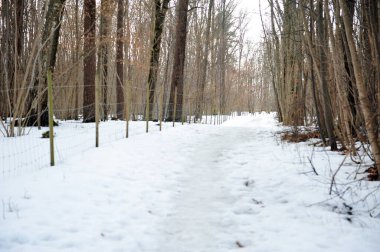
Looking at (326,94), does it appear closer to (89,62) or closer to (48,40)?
(48,40)

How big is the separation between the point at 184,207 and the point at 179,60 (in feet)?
31.8

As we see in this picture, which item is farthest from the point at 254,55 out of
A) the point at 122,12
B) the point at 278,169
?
the point at 278,169

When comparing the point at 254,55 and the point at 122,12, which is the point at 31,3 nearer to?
the point at 122,12

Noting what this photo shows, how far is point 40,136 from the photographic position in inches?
320

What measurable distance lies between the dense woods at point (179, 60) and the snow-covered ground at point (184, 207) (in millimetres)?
980

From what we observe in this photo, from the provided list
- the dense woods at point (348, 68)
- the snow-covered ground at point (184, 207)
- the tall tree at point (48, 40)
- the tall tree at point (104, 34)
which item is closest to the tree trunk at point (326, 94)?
the dense woods at point (348, 68)

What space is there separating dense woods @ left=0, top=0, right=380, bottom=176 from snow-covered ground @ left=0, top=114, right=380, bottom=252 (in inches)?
38.6

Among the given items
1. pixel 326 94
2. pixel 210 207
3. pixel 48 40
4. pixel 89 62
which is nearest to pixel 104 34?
pixel 89 62

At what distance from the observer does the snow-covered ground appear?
287 centimetres

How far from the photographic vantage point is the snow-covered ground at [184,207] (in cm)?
287

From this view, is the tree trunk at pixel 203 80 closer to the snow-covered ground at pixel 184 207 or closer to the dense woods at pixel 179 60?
the dense woods at pixel 179 60

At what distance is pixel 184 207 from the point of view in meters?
3.90

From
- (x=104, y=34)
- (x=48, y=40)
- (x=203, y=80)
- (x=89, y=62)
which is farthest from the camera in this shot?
(x=203, y=80)

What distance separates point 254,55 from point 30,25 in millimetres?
34657
